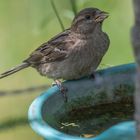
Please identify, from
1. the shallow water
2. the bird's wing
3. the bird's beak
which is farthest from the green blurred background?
the shallow water

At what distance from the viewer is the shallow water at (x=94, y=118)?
138 inches

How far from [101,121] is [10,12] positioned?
9.54 ft

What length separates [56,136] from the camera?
280 centimetres

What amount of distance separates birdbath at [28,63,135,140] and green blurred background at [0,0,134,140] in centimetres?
154

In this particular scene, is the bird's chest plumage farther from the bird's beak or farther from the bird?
the bird's beak

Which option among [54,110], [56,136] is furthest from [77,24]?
[56,136]

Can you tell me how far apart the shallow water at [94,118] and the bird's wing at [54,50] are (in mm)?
960

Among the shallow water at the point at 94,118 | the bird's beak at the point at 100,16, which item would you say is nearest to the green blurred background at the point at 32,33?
the bird's beak at the point at 100,16

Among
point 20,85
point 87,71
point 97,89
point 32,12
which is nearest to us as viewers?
point 97,89

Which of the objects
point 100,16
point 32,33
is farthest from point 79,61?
point 32,33

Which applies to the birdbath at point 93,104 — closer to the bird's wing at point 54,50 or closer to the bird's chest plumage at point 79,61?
the bird's chest plumage at point 79,61

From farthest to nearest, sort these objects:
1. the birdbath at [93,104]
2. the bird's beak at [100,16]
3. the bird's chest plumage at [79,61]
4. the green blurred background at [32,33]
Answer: the green blurred background at [32,33] → the bird's beak at [100,16] → the bird's chest plumage at [79,61] → the birdbath at [93,104]

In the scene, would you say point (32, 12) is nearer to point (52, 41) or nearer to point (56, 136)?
point (52, 41)

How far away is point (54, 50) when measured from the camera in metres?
4.68
